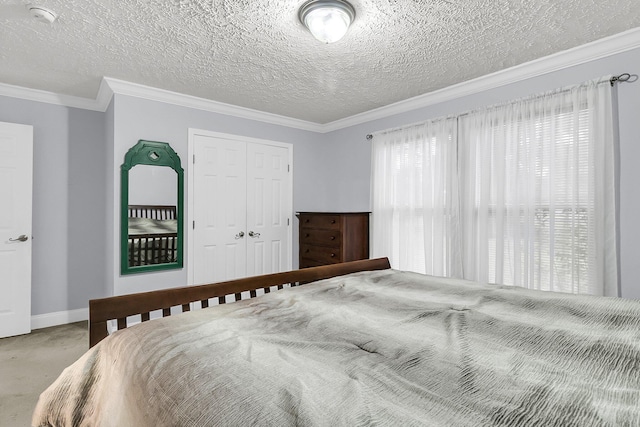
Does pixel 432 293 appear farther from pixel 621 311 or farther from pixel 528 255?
pixel 528 255

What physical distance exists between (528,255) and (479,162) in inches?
38.0

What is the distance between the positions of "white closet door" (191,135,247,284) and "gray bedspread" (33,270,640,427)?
243 centimetres

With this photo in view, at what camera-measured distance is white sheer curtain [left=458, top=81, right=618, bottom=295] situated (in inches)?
97.8

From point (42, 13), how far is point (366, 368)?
277 centimetres

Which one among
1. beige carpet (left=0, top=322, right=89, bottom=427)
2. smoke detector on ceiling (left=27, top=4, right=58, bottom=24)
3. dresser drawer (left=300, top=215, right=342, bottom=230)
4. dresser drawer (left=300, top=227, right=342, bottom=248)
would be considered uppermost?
smoke detector on ceiling (left=27, top=4, right=58, bottom=24)

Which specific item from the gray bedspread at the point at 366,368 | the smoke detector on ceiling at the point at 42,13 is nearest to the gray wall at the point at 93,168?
the smoke detector on ceiling at the point at 42,13

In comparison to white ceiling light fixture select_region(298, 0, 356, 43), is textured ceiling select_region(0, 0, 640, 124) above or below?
above

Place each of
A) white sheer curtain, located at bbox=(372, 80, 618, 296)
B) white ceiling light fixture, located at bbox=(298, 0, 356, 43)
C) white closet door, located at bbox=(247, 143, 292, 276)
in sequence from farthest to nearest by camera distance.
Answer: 1. white closet door, located at bbox=(247, 143, 292, 276)
2. white sheer curtain, located at bbox=(372, 80, 618, 296)
3. white ceiling light fixture, located at bbox=(298, 0, 356, 43)

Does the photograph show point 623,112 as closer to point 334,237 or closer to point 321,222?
point 334,237

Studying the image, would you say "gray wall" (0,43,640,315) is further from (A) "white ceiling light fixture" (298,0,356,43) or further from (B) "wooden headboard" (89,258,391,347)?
(B) "wooden headboard" (89,258,391,347)

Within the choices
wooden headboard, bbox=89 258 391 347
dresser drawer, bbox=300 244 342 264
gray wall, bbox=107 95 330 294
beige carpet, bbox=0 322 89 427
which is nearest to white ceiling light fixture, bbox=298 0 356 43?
wooden headboard, bbox=89 258 391 347

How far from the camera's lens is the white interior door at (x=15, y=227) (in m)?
3.30

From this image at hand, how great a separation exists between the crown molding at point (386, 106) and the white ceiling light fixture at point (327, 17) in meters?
1.74

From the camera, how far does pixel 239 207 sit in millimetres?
4133
